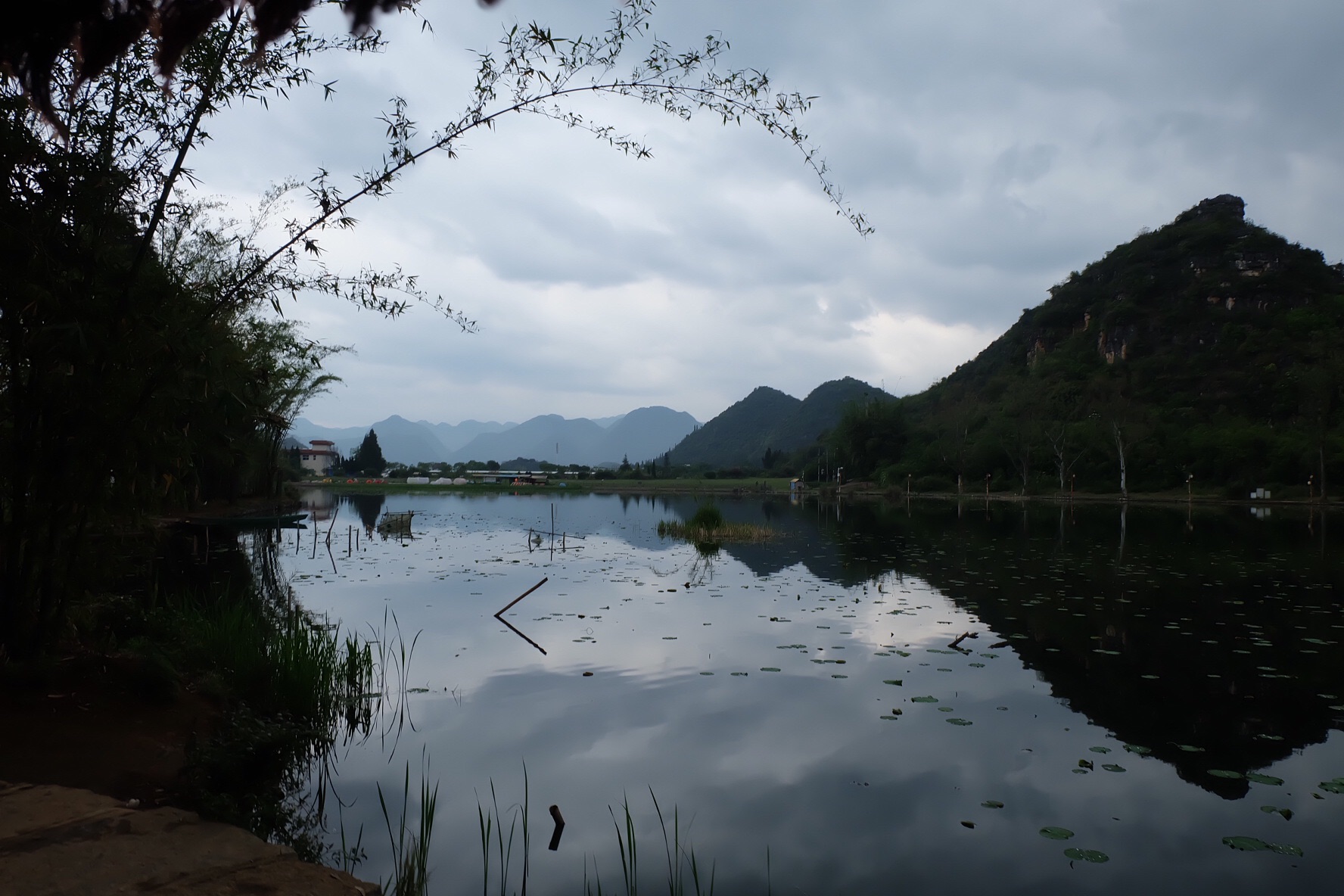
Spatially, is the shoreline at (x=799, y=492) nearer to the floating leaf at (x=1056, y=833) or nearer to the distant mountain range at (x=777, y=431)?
the floating leaf at (x=1056, y=833)

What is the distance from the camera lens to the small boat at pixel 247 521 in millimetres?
28480

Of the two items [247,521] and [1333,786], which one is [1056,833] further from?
[247,521]

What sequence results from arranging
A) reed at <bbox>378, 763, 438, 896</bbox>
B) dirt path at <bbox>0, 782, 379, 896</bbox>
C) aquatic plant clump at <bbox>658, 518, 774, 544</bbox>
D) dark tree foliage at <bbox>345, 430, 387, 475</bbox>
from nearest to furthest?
1. dirt path at <bbox>0, 782, 379, 896</bbox>
2. reed at <bbox>378, 763, 438, 896</bbox>
3. aquatic plant clump at <bbox>658, 518, 774, 544</bbox>
4. dark tree foliage at <bbox>345, 430, 387, 475</bbox>

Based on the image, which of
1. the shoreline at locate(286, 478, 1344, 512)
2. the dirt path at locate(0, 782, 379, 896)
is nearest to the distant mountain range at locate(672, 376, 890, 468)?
the shoreline at locate(286, 478, 1344, 512)

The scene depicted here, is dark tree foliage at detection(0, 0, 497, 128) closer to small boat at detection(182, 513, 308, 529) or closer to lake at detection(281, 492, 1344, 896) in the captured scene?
lake at detection(281, 492, 1344, 896)

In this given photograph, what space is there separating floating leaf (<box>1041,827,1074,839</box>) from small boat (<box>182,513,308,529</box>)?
27.3 meters

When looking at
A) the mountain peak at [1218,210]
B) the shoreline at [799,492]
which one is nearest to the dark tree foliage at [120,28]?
the shoreline at [799,492]

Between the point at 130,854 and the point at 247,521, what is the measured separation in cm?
3082

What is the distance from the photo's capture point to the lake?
16.4 feet

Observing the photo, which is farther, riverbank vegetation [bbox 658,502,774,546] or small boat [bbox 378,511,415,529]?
small boat [bbox 378,511,415,529]

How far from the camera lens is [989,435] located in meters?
72.4

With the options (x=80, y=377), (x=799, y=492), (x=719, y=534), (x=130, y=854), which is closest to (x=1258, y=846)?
(x=130, y=854)

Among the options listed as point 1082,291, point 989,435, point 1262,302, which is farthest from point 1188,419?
point 1082,291

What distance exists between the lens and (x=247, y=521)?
1241 inches
